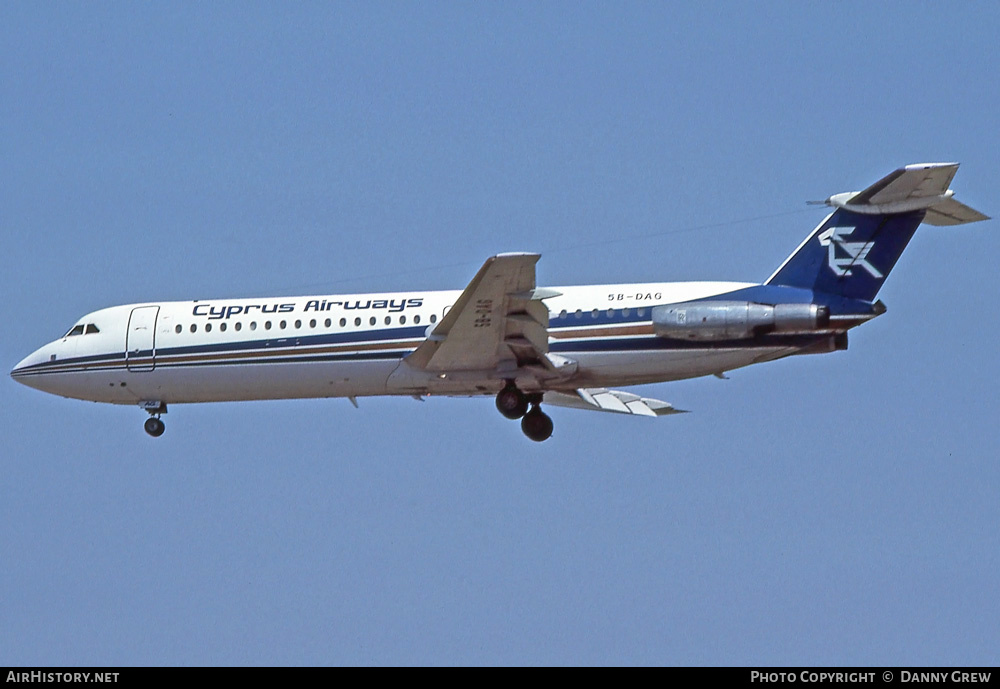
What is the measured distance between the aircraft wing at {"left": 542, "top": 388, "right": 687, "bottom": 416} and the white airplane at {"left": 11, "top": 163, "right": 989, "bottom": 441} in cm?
38

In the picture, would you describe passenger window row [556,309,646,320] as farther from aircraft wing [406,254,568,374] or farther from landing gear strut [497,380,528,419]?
landing gear strut [497,380,528,419]

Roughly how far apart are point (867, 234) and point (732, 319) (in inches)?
131

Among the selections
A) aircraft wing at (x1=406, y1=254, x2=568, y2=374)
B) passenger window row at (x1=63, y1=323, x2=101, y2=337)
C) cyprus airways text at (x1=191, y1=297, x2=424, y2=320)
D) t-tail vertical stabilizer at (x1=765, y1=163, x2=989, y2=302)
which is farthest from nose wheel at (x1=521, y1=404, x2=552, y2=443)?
passenger window row at (x1=63, y1=323, x2=101, y2=337)

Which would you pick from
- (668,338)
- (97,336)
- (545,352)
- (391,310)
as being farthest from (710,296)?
(97,336)

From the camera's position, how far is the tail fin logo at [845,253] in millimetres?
32312

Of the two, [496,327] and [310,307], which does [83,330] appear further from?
[496,327]

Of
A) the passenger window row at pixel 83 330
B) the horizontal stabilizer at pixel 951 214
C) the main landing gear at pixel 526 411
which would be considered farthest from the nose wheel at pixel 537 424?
the passenger window row at pixel 83 330

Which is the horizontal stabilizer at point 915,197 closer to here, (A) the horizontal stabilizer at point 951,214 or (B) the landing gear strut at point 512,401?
(A) the horizontal stabilizer at point 951,214

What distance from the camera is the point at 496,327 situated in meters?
32.7
